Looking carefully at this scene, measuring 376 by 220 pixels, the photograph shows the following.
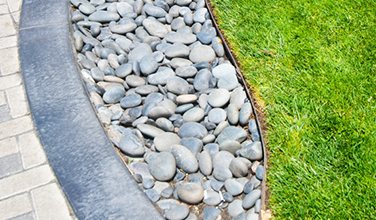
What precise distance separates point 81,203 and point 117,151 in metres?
0.43

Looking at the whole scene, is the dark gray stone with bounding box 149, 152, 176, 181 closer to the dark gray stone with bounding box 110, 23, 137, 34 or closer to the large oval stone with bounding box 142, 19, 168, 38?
the large oval stone with bounding box 142, 19, 168, 38

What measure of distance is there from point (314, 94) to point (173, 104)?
38.4 inches

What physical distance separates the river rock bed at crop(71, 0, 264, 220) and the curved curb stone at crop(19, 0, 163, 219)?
0.11 metres

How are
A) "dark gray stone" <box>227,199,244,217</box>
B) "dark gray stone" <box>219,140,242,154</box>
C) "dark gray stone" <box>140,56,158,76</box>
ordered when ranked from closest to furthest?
"dark gray stone" <box>227,199,244,217</box>, "dark gray stone" <box>219,140,242,154</box>, "dark gray stone" <box>140,56,158,76</box>

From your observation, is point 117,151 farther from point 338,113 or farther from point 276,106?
point 338,113

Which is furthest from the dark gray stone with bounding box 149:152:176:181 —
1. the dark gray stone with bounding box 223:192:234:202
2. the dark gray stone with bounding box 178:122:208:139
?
the dark gray stone with bounding box 223:192:234:202

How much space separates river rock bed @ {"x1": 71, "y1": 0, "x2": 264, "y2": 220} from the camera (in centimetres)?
191

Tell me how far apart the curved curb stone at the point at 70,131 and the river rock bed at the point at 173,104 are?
0.35ft

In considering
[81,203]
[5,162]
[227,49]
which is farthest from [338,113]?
[5,162]

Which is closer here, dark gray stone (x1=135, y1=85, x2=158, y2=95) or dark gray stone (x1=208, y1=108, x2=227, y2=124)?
dark gray stone (x1=208, y1=108, x2=227, y2=124)

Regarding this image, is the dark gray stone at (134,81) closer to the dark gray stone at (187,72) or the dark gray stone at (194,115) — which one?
the dark gray stone at (187,72)

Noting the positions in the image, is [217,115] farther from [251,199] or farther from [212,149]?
[251,199]

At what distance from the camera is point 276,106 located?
2160 millimetres

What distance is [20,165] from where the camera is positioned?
199 centimetres
